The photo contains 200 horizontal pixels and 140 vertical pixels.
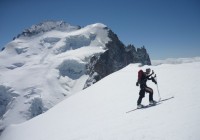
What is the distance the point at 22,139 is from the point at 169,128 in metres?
18.3

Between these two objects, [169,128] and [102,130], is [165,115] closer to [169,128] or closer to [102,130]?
[169,128]

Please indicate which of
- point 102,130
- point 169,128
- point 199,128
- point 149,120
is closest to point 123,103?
point 102,130

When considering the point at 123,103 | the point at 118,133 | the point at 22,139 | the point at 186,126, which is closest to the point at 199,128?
the point at 186,126

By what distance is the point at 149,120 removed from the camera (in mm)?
13133

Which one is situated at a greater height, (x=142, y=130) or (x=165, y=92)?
(x=165, y=92)

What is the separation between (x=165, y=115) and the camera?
13.0 meters

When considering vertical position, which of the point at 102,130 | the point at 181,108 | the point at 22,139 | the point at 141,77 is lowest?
the point at 22,139

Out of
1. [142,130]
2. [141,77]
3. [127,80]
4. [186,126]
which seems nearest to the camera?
[186,126]

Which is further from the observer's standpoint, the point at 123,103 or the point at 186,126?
the point at 123,103

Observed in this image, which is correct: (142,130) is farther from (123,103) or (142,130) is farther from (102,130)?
(123,103)

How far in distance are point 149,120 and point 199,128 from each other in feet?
12.0

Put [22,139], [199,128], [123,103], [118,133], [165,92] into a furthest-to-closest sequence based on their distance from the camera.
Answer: [22,139] → [123,103] → [165,92] → [118,133] → [199,128]

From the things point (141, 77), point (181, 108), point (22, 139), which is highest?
point (141, 77)

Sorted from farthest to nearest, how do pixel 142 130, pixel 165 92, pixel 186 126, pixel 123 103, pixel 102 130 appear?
pixel 123 103
pixel 165 92
pixel 102 130
pixel 142 130
pixel 186 126
